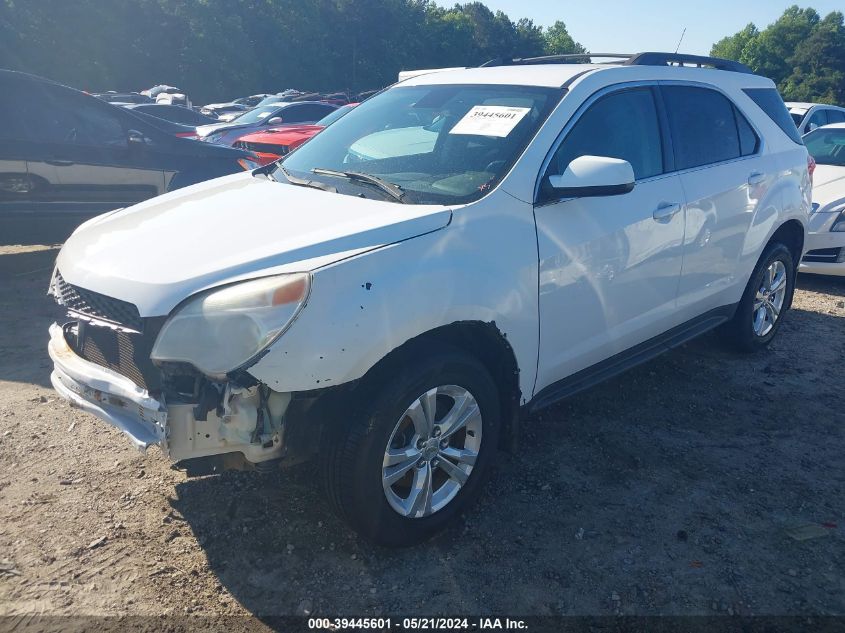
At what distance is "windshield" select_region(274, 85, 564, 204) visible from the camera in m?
3.13

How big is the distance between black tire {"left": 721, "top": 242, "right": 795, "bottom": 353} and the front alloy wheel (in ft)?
8.95

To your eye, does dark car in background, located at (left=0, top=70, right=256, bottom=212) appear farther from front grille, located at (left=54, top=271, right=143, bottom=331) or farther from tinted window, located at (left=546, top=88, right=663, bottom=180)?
tinted window, located at (left=546, top=88, right=663, bottom=180)

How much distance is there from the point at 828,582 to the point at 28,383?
4.41 metres

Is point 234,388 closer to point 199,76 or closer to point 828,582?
point 828,582

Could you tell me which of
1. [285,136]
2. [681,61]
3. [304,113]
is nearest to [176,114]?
[304,113]

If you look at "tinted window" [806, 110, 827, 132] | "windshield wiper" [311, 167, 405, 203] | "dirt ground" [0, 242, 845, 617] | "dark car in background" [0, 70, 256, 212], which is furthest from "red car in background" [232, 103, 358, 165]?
"tinted window" [806, 110, 827, 132]

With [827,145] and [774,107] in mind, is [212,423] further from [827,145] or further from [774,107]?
[827,145]

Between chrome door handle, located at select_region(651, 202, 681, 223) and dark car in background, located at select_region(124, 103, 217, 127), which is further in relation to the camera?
dark car in background, located at select_region(124, 103, 217, 127)

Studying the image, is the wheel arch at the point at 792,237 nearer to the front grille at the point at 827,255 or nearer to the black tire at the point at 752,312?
the black tire at the point at 752,312

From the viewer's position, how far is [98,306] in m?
2.70

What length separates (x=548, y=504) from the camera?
3.28m

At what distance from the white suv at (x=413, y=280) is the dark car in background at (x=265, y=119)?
851cm

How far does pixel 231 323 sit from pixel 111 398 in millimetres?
643

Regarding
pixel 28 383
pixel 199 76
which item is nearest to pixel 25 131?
pixel 28 383
